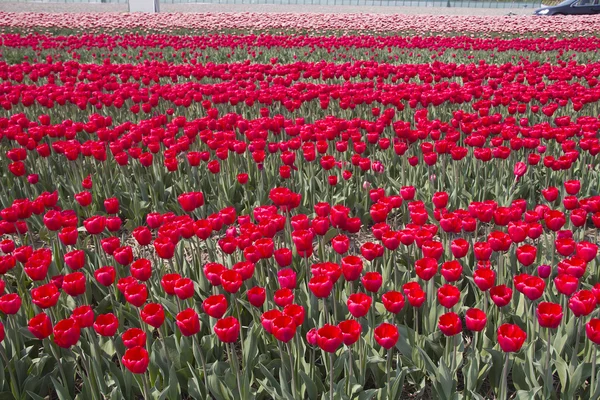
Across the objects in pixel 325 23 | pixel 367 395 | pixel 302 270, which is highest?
pixel 325 23

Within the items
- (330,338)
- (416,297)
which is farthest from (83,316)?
(416,297)

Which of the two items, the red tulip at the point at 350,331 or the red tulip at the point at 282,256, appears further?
the red tulip at the point at 282,256

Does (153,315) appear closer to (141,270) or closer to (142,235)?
(141,270)

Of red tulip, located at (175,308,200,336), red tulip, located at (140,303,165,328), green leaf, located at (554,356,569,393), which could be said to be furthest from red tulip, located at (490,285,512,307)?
red tulip, located at (140,303,165,328)

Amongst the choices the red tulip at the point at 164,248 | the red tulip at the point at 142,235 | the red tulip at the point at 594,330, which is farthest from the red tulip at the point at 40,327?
the red tulip at the point at 594,330

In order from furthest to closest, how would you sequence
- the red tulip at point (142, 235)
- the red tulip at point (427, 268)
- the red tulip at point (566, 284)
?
the red tulip at point (142, 235) → the red tulip at point (427, 268) → the red tulip at point (566, 284)

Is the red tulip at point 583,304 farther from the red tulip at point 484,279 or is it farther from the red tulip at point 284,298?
the red tulip at point 284,298

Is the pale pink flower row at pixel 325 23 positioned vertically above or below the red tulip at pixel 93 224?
above

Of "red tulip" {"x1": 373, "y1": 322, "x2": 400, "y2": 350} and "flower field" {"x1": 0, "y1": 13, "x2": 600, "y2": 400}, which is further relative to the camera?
"flower field" {"x1": 0, "y1": 13, "x2": 600, "y2": 400}

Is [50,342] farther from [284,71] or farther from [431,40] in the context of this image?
[431,40]

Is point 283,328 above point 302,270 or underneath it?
above

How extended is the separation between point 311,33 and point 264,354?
62.3 feet

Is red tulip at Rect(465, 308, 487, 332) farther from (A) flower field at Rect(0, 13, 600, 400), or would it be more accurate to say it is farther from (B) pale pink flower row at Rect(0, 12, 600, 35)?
(B) pale pink flower row at Rect(0, 12, 600, 35)

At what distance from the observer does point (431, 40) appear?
49.8 ft
